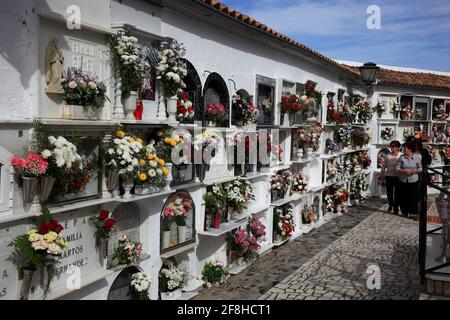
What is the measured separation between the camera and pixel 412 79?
17.0 m

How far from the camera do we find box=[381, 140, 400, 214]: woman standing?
12.8 m

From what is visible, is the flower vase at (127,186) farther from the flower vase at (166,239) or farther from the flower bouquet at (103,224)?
the flower vase at (166,239)

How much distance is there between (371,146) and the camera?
659 inches

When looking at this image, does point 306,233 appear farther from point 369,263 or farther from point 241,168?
point 241,168

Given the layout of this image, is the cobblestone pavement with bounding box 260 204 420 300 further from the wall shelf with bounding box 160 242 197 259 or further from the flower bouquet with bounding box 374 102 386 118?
the flower bouquet with bounding box 374 102 386 118

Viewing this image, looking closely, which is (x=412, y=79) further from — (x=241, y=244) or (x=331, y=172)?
(x=241, y=244)

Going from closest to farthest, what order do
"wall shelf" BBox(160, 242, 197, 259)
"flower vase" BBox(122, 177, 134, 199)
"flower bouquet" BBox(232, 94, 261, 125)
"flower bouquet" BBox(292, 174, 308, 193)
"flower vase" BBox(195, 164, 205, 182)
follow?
"flower vase" BBox(122, 177, 134, 199), "wall shelf" BBox(160, 242, 197, 259), "flower vase" BBox(195, 164, 205, 182), "flower bouquet" BBox(232, 94, 261, 125), "flower bouquet" BBox(292, 174, 308, 193)

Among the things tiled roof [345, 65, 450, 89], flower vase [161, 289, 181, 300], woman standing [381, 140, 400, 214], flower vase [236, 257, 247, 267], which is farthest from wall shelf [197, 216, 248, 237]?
tiled roof [345, 65, 450, 89]

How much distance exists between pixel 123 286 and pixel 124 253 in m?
0.52

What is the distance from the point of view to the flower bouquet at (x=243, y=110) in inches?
311

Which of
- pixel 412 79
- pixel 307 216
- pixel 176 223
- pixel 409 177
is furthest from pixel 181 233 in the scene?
pixel 412 79

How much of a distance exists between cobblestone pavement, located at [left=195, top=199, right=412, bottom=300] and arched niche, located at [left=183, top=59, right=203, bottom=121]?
276 cm
